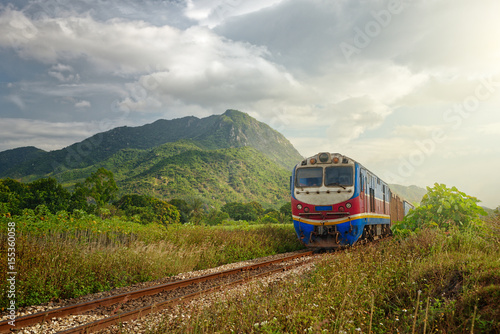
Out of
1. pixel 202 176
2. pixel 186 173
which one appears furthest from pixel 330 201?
pixel 202 176

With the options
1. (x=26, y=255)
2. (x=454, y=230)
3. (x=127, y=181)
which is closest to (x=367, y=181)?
(x=454, y=230)

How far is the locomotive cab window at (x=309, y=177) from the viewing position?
47.1 ft

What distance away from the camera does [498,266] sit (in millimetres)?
5137

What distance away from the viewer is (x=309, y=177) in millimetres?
14539

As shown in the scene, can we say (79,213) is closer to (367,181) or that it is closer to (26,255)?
(26,255)

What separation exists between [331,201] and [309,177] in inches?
58.3

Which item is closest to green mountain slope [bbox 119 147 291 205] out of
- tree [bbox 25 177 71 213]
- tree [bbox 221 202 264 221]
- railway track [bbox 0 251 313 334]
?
tree [bbox 221 202 264 221]

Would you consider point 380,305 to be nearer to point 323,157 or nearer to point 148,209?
point 323,157

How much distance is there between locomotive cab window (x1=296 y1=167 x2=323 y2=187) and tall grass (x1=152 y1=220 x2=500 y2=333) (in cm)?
714

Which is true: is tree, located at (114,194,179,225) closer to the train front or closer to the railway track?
the train front

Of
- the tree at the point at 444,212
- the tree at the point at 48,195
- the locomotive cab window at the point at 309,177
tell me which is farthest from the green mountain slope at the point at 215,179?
the tree at the point at 444,212

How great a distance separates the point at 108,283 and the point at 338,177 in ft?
32.2

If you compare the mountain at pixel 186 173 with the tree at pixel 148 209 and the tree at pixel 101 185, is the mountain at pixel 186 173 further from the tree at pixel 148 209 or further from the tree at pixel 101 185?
the tree at pixel 101 185

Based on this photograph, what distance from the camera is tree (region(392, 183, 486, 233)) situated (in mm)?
10577
